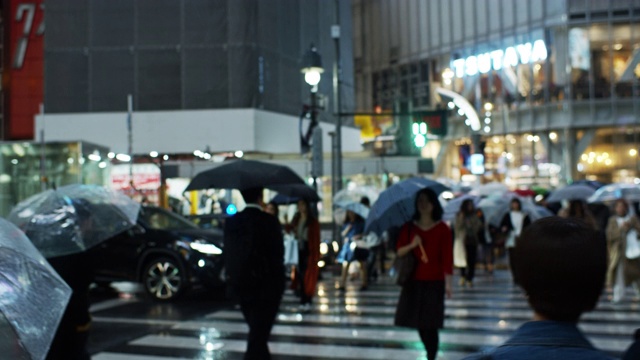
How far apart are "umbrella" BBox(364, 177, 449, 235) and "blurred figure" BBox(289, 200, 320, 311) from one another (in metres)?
2.66

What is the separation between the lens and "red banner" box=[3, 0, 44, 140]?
38156mm

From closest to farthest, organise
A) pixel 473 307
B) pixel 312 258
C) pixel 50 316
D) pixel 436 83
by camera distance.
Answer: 1. pixel 50 316
2. pixel 312 258
3. pixel 473 307
4. pixel 436 83

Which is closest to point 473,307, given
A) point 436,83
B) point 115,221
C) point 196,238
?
point 196,238

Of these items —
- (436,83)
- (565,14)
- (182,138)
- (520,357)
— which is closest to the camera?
(520,357)

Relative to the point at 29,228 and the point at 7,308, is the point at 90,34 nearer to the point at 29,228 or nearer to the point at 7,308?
the point at 29,228

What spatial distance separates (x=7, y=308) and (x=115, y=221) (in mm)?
4301

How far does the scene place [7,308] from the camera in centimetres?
297

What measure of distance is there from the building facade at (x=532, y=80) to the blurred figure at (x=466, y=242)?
2451cm

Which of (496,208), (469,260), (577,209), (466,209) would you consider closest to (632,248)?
(577,209)

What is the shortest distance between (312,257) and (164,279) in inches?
135

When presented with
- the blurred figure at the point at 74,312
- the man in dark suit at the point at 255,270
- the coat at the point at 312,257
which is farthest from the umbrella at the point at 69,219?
the coat at the point at 312,257

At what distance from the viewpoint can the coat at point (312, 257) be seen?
1206 centimetres

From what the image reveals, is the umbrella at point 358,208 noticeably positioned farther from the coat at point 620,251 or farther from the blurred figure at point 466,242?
the coat at point 620,251

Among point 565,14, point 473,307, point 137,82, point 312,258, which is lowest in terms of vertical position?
point 473,307
